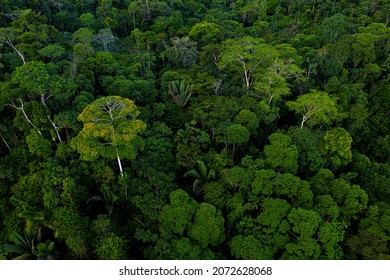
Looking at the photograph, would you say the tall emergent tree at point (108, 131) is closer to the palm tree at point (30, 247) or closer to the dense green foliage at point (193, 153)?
the dense green foliage at point (193, 153)

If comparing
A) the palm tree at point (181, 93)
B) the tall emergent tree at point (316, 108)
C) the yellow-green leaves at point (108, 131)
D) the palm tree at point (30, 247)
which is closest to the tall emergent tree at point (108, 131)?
the yellow-green leaves at point (108, 131)

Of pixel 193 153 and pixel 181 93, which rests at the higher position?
pixel 181 93

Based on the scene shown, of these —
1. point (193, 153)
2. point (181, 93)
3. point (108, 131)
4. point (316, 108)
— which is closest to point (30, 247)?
point (108, 131)

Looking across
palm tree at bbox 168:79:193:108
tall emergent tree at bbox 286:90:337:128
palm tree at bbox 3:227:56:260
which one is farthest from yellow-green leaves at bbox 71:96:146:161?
tall emergent tree at bbox 286:90:337:128

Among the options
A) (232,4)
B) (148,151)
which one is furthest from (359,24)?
(148,151)

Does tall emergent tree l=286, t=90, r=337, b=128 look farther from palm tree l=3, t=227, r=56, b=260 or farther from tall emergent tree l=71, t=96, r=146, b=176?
palm tree l=3, t=227, r=56, b=260

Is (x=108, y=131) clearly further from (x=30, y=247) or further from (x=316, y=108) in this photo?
(x=316, y=108)
